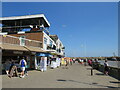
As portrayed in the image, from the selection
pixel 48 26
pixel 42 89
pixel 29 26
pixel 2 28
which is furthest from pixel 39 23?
pixel 42 89

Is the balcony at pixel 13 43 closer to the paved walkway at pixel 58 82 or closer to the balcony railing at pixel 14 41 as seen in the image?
the balcony railing at pixel 14 41

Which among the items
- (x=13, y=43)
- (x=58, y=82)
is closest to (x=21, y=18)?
(x=13, y=43)

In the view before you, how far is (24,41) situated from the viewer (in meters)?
19.9

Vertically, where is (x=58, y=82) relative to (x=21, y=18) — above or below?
below

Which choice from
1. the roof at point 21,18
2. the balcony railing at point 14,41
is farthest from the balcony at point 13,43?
the roof at point 21,18

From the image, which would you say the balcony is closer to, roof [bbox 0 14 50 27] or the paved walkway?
the paved walkway

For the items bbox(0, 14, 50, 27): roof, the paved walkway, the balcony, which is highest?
bbox(0, 14, 50, 27): roof

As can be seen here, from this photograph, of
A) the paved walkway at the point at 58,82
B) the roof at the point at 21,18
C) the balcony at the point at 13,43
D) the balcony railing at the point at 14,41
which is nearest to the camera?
the paved walkway at the point at 58,82

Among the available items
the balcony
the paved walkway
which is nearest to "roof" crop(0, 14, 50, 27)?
the balcony

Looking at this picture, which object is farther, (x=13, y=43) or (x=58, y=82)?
(x=13, y=43)

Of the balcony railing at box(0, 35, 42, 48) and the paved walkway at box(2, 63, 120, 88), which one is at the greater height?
the balcony railing at box(0, 35, 42, 48)

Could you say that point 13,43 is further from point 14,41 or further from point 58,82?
point 58,82

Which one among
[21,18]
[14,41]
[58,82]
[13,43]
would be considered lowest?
[58,82]

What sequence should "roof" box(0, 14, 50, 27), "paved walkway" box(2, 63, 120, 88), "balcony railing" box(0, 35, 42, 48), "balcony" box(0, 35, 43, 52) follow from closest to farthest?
"paved walkway" box(2, 63, 120, 88) < "balcony" box(0, 35, 43, 52) < "balcony railing" box(0, 35, 42, 48) < "roof" box(0, 14, 50, 27)
